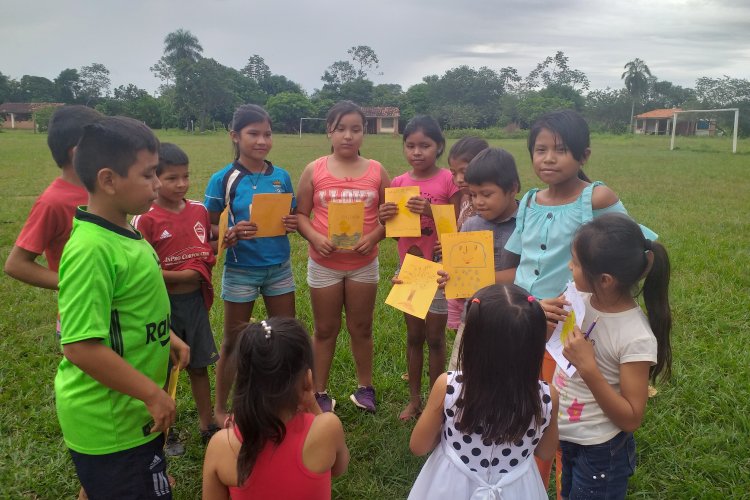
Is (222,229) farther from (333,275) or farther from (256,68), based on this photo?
(256,68)

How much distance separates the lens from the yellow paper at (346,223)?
9.71 ft

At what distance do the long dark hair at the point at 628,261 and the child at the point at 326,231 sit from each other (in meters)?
1.46

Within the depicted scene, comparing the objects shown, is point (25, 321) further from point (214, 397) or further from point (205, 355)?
point (205, 355)

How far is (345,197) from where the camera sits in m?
3.12

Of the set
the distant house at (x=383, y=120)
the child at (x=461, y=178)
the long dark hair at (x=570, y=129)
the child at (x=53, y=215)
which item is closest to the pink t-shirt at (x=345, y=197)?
the child at (x=461, y=178)

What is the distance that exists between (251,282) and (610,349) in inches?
77.8

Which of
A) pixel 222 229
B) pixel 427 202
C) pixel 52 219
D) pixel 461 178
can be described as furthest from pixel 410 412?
pixel 52 219

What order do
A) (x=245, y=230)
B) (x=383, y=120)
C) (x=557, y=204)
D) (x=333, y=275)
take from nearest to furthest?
(x=557, y=204), (x=245, y=230), (x=333, y=275), (x=383, y=120)

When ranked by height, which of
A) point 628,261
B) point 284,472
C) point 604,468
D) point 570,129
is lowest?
point 604,468

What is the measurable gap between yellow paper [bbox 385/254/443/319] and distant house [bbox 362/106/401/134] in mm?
58227

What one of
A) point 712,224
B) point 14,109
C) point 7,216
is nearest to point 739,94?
point 712,224

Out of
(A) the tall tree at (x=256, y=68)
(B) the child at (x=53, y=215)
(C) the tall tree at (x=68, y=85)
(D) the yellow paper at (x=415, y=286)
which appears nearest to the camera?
(B) the child at (x=53, y=215)

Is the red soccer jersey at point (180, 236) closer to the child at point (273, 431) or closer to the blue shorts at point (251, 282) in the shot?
the blue shorts at point (251, 282)

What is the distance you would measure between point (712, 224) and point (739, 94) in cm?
3705
